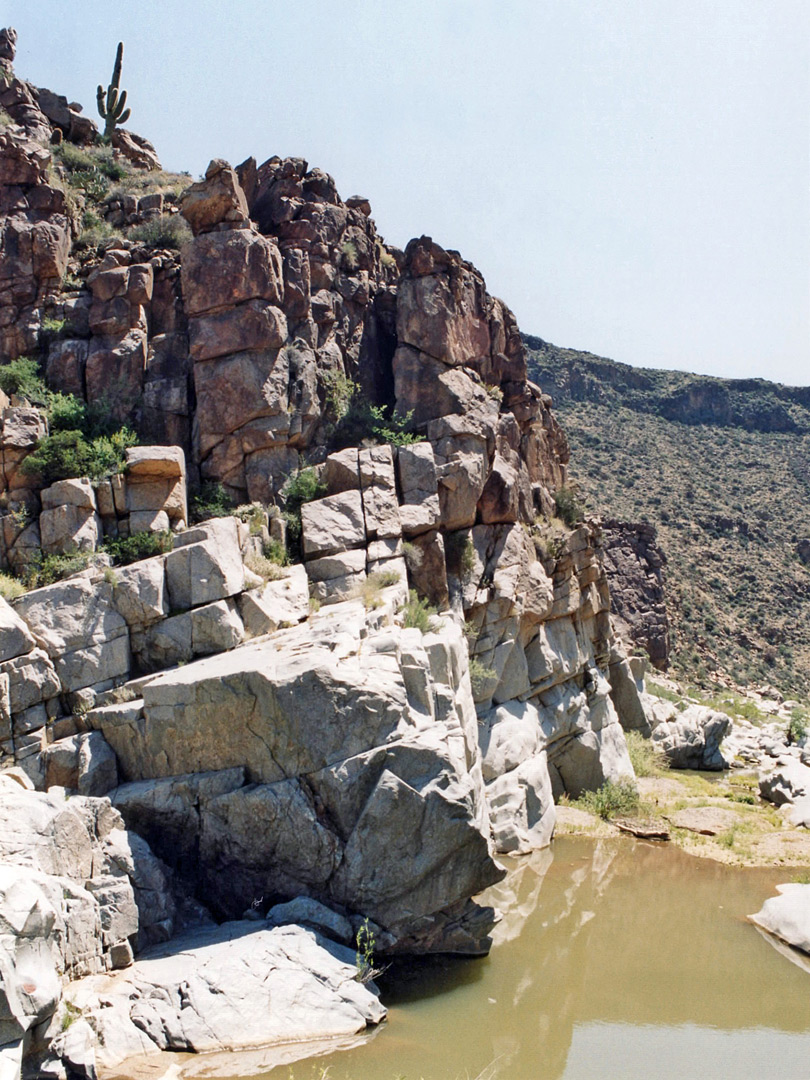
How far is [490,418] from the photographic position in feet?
69.1

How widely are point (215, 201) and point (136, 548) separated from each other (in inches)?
351

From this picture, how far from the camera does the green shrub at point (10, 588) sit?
1363 centimetres

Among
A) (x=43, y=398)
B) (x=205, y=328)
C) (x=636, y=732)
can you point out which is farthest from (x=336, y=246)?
(x=636, y=732)

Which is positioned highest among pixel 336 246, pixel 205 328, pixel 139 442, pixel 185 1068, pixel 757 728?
pixel 336 246

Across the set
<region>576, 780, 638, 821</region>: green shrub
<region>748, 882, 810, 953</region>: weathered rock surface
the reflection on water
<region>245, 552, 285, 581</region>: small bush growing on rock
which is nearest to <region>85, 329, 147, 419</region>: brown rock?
<region>245, 552, 285, 581</region>: small bush growing on rock

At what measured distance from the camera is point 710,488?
58.1 meters

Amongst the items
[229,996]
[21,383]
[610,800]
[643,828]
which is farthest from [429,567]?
[229,996]

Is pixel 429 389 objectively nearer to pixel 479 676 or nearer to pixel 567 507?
pixel 567 507

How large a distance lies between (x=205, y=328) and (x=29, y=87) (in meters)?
11.4

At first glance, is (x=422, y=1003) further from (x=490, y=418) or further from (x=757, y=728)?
(x=757, y=728)

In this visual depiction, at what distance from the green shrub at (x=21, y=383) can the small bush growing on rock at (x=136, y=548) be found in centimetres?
456

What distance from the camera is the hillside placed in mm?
47281

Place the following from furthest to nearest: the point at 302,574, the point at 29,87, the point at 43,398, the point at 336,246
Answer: the point at 29,87 → the point at 336,246 → the point at 43,398 → the point at 302,574

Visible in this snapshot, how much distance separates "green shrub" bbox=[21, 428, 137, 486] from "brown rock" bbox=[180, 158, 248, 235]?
A: 20.7 feet
